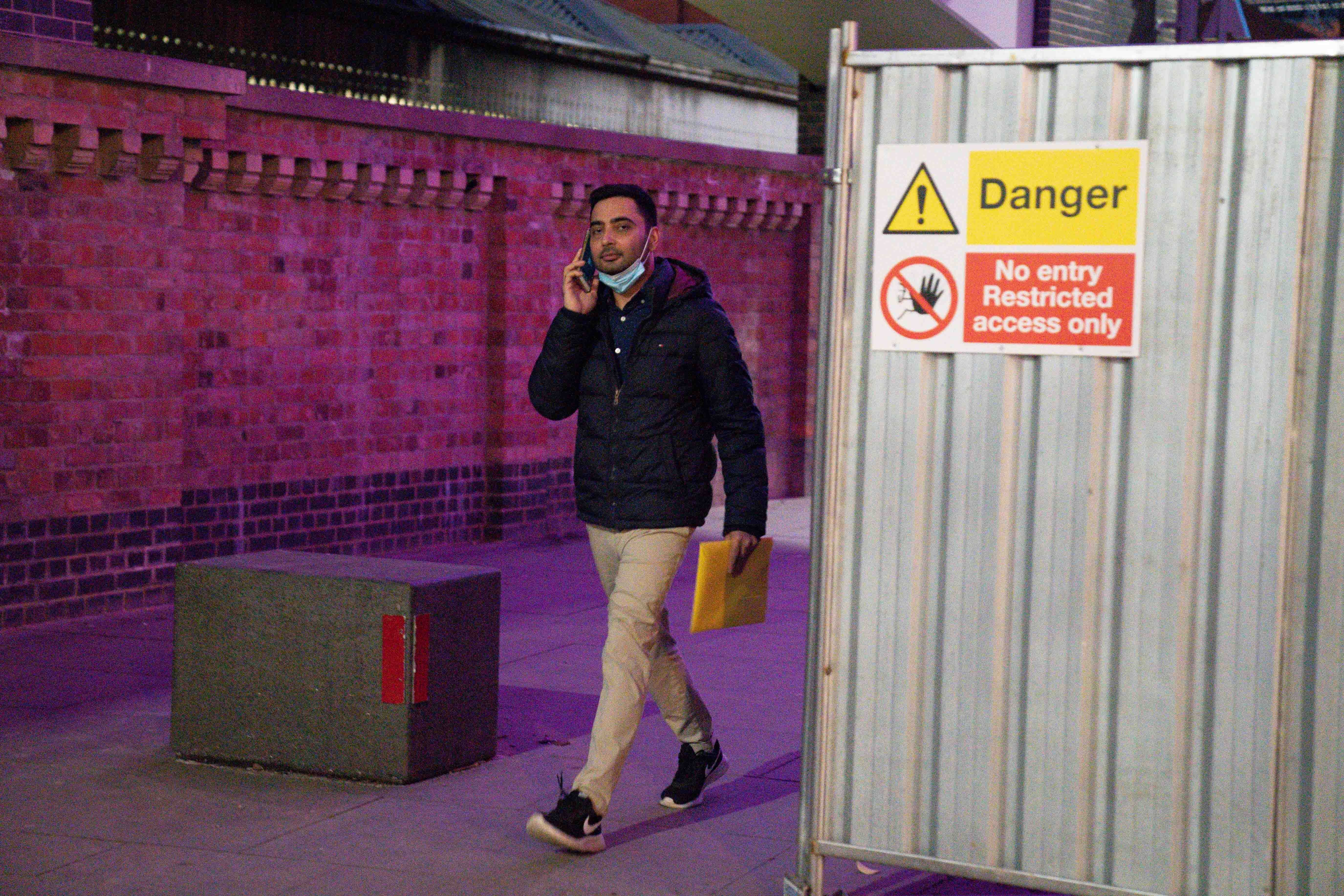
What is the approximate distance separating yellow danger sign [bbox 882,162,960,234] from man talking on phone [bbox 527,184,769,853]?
135cm

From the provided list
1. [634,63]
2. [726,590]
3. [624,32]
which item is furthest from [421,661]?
[624,32]

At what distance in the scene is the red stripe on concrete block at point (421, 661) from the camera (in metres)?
6.22

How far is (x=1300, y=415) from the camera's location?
4.11 metres

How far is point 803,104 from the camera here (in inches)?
706

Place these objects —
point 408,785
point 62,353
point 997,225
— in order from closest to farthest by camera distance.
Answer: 1. point 997,225
2. point 408,785
3. point 62,353

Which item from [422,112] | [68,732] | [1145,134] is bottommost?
[68,732]

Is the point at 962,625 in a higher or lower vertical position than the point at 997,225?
lower

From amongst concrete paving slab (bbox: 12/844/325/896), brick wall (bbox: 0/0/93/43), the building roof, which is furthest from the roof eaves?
concrete paving slab (bbox: 12/844/325/896)

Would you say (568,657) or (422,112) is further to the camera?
(422,112)

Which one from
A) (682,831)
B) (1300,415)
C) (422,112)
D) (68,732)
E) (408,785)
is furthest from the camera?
(422,112)

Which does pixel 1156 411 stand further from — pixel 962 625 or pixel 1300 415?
pixel 962 625

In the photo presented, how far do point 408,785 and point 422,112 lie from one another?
6.80 meters

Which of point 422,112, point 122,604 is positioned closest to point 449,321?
point 422,112

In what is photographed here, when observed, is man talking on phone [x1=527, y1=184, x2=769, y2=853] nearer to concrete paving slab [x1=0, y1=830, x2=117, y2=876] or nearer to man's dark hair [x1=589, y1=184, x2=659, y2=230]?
man's dark hair [x1=589, y1=184, x2=659, y2=230]
